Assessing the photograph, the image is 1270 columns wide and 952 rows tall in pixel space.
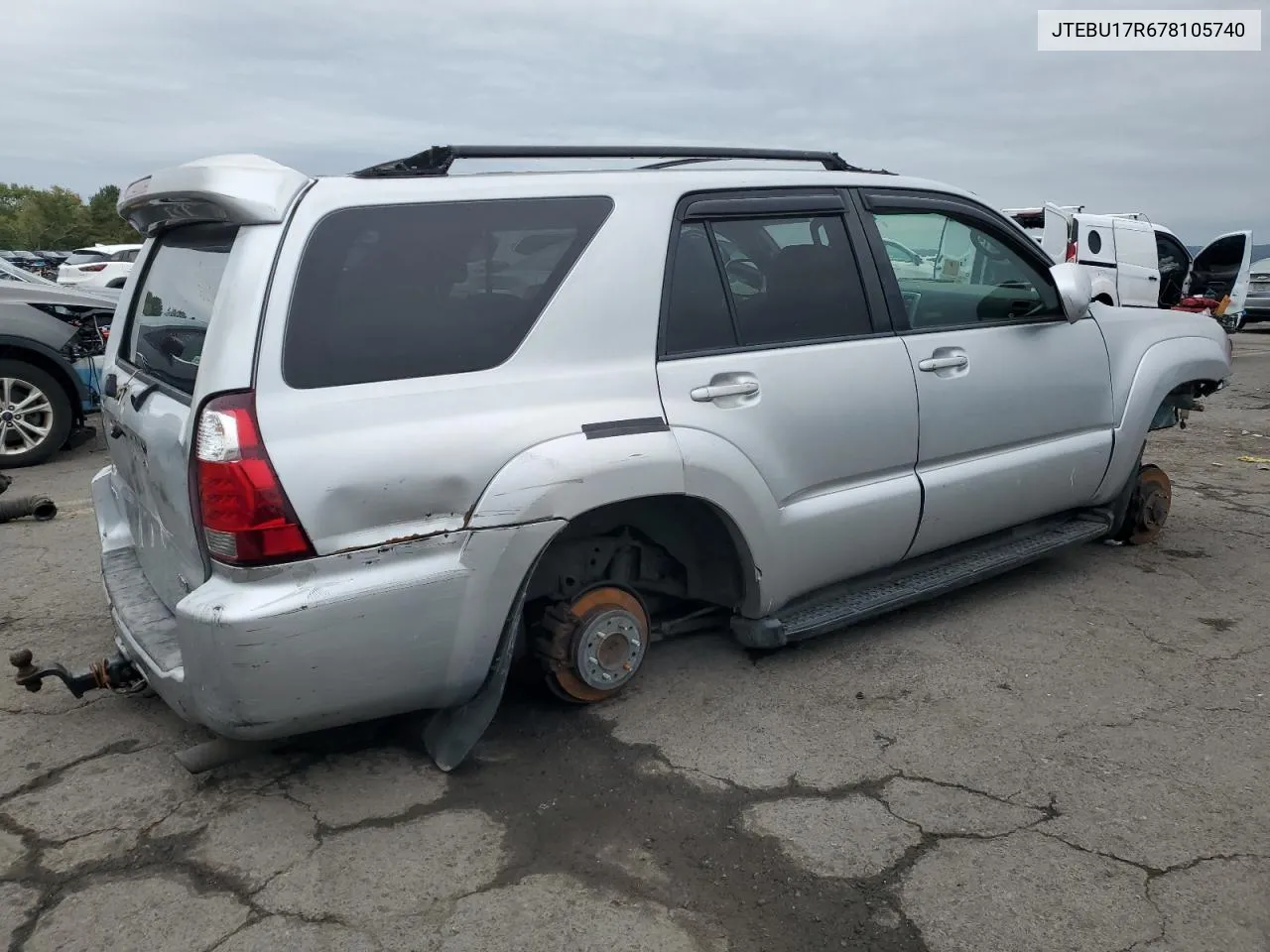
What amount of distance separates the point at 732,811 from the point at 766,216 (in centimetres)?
196

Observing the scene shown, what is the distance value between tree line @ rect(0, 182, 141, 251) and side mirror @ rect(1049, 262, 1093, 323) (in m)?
83.7

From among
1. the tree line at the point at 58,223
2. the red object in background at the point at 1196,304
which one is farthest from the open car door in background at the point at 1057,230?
the tree line at the point at 58,223

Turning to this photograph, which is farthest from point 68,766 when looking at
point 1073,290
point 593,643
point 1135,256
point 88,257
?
point 88,257

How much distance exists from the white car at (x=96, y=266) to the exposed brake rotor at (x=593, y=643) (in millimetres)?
16205

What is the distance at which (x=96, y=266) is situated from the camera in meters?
19.9

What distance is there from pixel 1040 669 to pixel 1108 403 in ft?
4.55

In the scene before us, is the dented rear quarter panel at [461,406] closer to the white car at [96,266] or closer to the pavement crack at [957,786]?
the pavement crack at [957,786]

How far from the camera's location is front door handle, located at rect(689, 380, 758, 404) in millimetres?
3275

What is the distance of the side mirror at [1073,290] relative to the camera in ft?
14.2

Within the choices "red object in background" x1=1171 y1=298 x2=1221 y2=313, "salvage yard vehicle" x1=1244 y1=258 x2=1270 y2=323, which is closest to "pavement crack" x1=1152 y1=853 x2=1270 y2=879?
"red object in background" x1=1171 y1=298 x2=1221 y2=313

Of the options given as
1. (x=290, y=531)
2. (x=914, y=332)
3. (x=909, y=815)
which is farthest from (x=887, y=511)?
(x=290, y=531)

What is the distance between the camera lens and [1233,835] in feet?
9.00

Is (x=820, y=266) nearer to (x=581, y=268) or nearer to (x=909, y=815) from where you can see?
(x=581, y=268)

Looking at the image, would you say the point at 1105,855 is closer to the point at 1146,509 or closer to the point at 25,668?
the point at 1146,509
